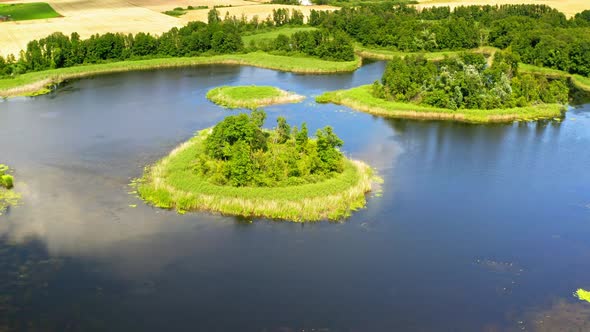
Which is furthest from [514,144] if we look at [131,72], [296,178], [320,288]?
[131,72]

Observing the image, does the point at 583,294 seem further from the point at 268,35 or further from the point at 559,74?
the point at 268,35

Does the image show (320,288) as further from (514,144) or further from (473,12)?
(473,12)

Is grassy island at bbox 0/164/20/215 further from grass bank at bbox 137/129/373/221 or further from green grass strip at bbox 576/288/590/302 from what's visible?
green grass strip at bbox 576/288/590/302

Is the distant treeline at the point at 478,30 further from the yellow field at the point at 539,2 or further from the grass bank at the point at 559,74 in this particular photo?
the yellow field at the point at 539,2

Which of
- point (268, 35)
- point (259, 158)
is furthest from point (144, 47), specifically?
point (259, 158)

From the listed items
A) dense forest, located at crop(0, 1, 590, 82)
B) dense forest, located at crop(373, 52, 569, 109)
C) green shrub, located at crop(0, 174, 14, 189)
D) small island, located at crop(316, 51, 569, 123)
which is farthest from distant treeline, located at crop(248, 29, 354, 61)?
green shrub, located at crop(0, 174, 14, 189)

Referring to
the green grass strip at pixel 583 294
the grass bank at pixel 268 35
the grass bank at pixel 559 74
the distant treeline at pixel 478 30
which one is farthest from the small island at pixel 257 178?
the grass bank at pixel 268 35
